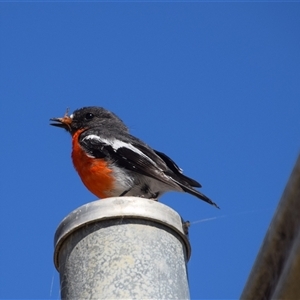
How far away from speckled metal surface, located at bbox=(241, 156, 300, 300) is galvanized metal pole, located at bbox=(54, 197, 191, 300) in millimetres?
708

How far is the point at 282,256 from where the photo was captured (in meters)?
2.25

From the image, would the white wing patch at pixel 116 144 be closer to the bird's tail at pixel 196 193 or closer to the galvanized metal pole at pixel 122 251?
the bird's tail at pixel 196 193

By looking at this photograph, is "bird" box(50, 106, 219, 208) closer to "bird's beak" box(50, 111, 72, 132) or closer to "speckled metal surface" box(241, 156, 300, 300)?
"bird's beak" box(50, 111, 72, 132)

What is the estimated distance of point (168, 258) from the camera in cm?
325

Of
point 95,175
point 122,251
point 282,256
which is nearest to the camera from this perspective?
point 282,256

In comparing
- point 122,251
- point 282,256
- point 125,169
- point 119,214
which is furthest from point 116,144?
point 282,256

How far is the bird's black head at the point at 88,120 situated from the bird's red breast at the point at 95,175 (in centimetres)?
125

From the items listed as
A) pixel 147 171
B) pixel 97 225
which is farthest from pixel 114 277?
pixel 147 171

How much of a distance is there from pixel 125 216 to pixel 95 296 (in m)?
0.50

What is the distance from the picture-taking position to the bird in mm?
6676

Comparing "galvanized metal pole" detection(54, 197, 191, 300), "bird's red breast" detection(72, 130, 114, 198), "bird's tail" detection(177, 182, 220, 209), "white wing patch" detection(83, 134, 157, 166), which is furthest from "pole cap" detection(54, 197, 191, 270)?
"white wing patch" detection(83, 134, 157, 166)

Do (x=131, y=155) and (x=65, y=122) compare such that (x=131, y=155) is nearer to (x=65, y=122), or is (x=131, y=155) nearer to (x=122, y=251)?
(x=65, y=122)

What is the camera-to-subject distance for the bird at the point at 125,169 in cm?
668

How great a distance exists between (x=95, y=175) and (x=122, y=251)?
3.62 m
